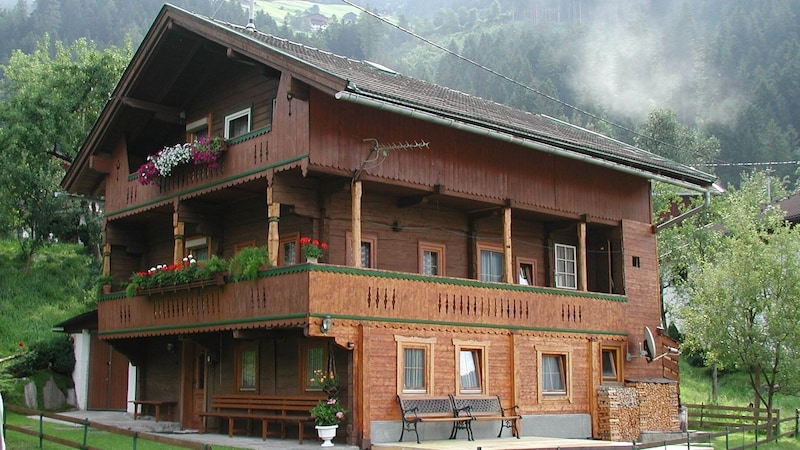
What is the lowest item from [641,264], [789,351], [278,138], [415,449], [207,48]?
[415,449]

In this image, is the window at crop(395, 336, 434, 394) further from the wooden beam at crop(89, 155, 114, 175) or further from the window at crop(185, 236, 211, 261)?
the wooden beam at crop(89, 155, 114, 175)

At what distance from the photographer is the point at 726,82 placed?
10944 centimetres

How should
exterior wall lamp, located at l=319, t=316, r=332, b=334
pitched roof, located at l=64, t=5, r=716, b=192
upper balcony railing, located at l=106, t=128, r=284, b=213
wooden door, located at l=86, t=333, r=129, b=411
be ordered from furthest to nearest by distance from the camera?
wooden door, located at l=86, t=333, r=129, b=411
upper balcony railing, located at l=106, t=128, r=284, b=213
pitched roof, located at l=64, t=5, r=716, b=192
exterior wall lamp, located at l=319, t=316, r=332, b=334

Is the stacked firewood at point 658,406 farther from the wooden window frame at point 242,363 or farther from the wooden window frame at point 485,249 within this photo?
the wooden window frame at point 242,363

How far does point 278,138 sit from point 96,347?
13.1 meters

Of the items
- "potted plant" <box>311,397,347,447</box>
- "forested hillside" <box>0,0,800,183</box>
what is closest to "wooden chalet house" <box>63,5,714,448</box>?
"potted plant" <box>311,397,347,447</box>

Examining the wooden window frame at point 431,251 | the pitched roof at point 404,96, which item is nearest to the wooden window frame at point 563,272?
the pitched roof at point 404,96

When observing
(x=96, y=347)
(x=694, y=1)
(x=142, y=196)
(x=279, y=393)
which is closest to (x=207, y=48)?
(x=142, y=196)

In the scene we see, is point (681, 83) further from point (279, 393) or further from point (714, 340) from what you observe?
point (279, 393)

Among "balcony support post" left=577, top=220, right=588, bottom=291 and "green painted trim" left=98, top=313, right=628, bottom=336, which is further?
"balcony support post" left=577, top=220, right=588, bottom=291

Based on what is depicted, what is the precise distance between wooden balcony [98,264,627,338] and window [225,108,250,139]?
4.35m

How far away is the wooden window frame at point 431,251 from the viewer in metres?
23.5

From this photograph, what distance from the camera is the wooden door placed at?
28.9 m

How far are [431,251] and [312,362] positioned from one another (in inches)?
183
